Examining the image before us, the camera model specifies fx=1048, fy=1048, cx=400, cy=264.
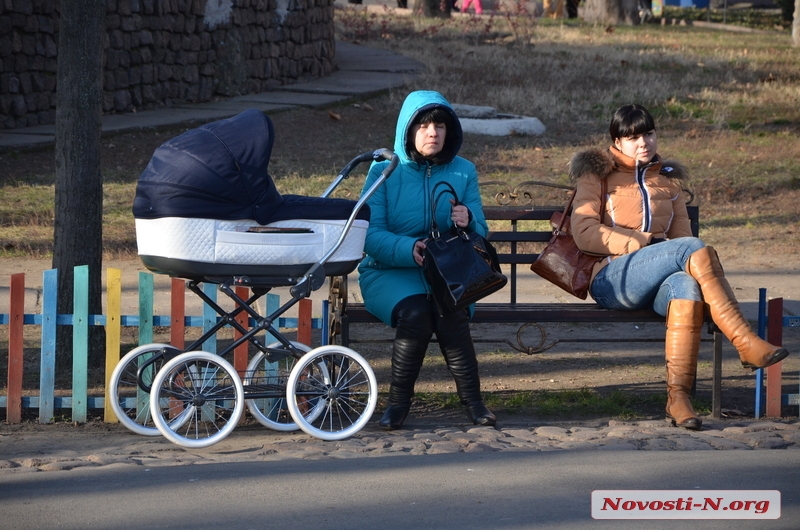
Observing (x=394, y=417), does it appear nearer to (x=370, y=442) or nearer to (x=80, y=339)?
(x=370, y=442)

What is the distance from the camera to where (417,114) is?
484cm

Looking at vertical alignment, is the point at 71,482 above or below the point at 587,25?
below

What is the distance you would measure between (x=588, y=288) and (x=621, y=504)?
166cm

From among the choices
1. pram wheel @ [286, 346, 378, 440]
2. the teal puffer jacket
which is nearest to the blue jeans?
the teal puffer jacket

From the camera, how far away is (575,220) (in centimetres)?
527

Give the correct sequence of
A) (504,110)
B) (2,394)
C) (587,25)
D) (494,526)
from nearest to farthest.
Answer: (494,526), (2,394), (504,110), (587,25)

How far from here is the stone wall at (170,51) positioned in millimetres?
11367

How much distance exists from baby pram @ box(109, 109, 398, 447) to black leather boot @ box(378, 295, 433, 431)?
140 mm

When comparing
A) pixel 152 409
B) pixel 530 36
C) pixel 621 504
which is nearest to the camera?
pixel 621 504

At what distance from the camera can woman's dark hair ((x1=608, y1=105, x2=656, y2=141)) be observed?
17.0ft

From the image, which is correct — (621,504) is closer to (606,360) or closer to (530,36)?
(606,360)

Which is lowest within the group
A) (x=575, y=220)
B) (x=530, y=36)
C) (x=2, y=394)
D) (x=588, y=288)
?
(x=2, y=394)

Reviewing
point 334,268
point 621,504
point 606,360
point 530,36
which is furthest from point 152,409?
point 530,36

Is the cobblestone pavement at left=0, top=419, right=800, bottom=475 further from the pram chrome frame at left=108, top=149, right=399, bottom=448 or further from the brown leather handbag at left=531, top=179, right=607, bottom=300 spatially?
the brown leather handbag at left=531, top=179, right=607, bottom=300
